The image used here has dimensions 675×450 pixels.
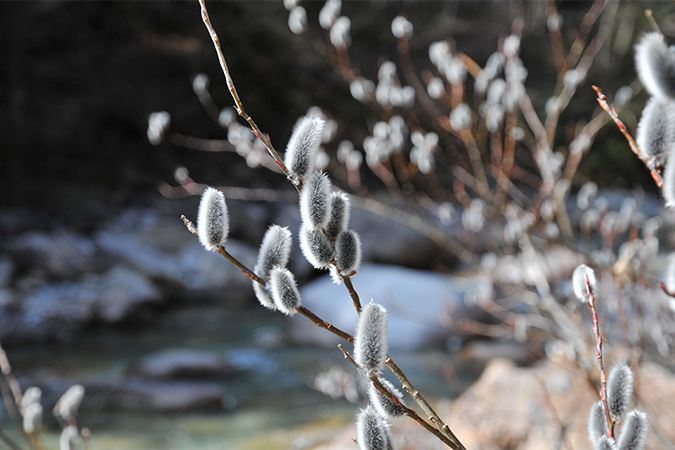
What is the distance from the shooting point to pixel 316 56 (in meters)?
8.85

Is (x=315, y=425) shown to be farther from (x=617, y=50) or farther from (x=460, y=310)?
(x=617, y=50)

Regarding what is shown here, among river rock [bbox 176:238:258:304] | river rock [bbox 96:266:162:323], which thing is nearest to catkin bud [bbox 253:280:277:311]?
river rock [bbox 96:266:162:323]

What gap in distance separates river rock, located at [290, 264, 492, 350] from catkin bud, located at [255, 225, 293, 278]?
396 cm

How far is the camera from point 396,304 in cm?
493

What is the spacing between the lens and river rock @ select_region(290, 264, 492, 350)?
482 cm

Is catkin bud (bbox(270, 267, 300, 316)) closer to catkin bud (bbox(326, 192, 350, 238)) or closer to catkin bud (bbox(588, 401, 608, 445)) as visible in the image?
catkin bud (bbox(326, 192, 350, 238))

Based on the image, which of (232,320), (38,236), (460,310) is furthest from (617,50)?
(38,236)

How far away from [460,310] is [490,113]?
3271 millimetres

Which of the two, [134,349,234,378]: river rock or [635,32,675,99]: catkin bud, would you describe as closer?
[635,32,675,99]: catkin bud

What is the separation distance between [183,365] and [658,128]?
413 cm

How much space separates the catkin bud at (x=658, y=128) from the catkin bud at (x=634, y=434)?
0.27 metres

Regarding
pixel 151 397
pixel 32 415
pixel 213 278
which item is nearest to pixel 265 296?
pixel 32 415

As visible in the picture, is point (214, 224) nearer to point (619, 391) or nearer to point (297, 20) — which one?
point (619, 391)

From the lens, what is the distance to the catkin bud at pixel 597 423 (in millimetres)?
567
